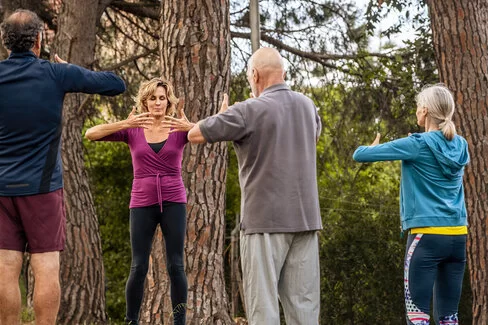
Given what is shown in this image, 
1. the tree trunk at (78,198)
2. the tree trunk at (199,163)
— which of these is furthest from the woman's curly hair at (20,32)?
the tree trunk at (78,198)

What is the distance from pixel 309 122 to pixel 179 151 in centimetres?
156

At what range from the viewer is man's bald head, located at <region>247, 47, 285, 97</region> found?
4.26 metres

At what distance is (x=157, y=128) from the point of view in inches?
224

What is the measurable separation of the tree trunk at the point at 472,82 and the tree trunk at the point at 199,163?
8.01ft

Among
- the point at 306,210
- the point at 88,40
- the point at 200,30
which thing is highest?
the point at 88,40

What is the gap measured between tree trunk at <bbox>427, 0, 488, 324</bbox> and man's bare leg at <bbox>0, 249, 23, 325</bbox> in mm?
4910

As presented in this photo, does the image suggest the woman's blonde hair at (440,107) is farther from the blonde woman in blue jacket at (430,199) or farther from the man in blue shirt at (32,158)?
the man in blue shirt at (32,158)

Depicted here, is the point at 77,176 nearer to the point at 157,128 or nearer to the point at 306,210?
the point at 157,128

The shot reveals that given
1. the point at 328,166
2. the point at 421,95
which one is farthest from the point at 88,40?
the point at 328,166

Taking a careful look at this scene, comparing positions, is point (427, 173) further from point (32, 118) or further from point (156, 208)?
point (32, 118)

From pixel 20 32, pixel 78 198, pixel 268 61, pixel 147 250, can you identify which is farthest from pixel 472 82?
pixel 20 32

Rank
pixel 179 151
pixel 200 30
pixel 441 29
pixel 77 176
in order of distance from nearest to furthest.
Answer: pixel 179 151, pixel 200 30, pixel 441 29, pixel 77 176

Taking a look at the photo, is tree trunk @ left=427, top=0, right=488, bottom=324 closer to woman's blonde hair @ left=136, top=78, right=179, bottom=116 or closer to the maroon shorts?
woman's blonde hair @ left=136, top=78, right=179, bottom=116

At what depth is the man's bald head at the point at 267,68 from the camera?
14.0ft
